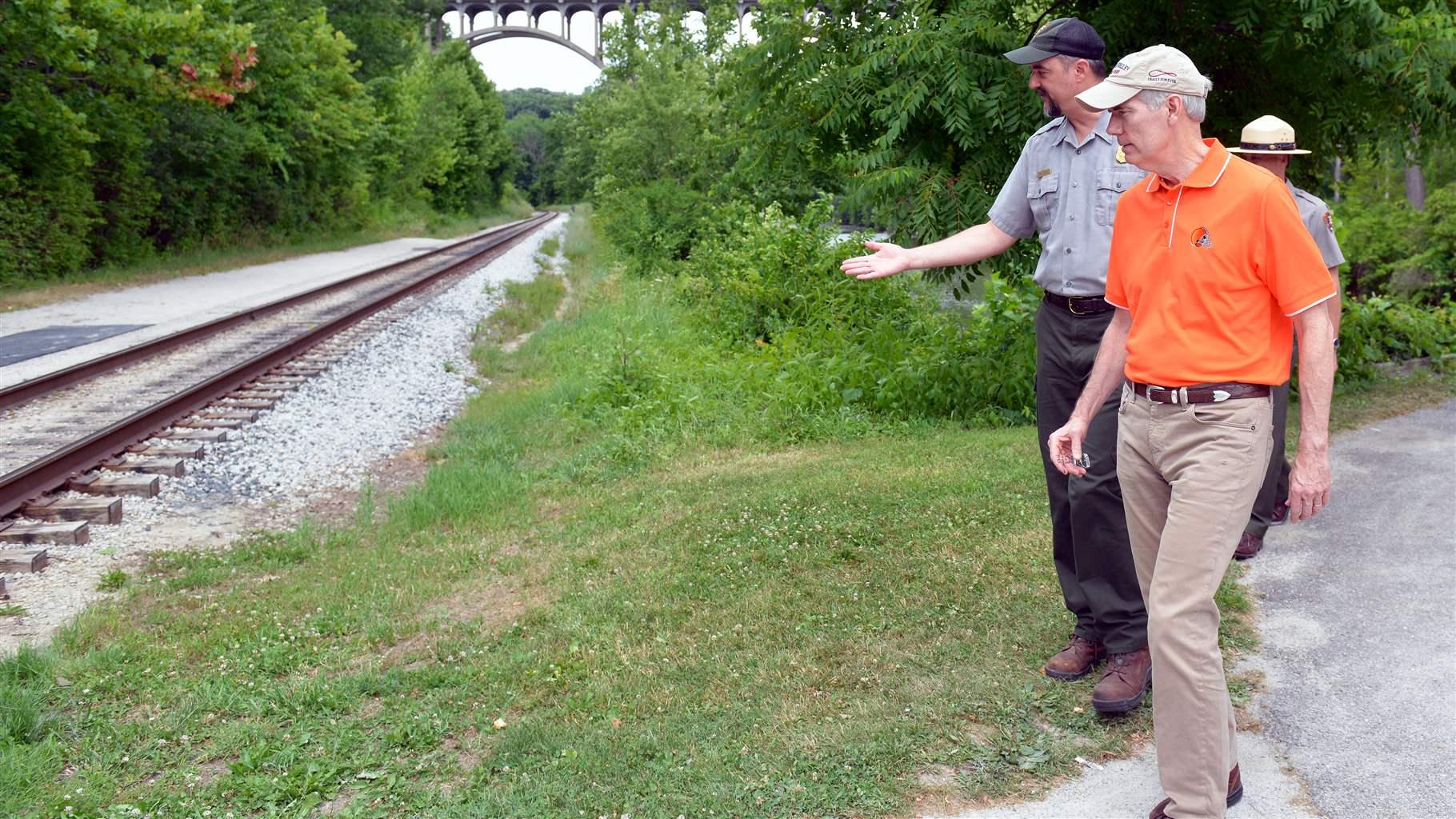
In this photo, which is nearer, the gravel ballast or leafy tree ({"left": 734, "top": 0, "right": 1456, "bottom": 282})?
the gravel ballast

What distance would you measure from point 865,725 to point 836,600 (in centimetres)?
126

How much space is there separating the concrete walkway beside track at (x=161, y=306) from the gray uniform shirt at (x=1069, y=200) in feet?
35.3

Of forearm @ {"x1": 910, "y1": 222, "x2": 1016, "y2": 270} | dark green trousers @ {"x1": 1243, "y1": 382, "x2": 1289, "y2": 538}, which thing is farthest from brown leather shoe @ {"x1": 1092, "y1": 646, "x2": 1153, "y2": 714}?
dark green trousers @ {"x1": 1243, "y1": 382, "x2": 1289, "y2": 538}

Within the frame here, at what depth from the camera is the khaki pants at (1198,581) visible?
309 centimetres

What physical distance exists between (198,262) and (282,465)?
22.2 meters

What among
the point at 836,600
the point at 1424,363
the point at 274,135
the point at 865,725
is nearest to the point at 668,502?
the point at 836,600

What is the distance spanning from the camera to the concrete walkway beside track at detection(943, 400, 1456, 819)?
3.37 m

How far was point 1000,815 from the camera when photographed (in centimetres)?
331

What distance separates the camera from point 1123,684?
3881 millimetres

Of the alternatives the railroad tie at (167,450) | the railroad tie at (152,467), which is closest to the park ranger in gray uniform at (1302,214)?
the railroad tie at (152,467)

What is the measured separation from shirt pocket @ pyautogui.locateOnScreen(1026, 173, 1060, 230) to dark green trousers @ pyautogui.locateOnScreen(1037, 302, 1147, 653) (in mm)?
318

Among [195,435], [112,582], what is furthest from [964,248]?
[195,435]

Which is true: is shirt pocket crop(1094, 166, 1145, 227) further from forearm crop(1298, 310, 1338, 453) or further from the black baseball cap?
forearm crop(1298, 310, 1338, 453)

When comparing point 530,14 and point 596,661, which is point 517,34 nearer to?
point 530,14
